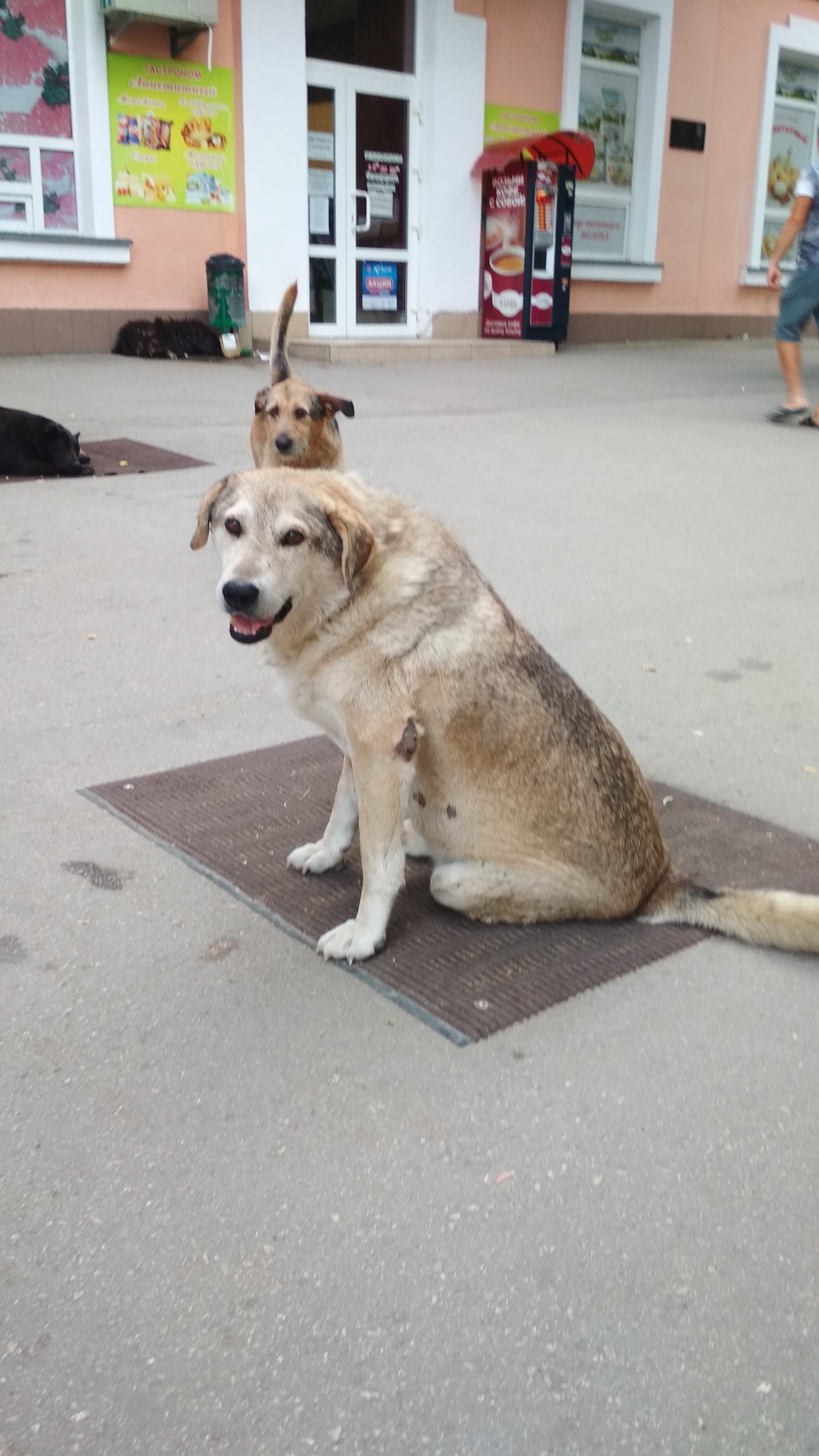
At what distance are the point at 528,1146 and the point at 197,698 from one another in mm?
2544

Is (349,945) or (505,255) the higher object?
(505,255)

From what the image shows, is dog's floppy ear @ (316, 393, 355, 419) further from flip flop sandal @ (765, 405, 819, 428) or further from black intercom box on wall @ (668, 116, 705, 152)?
black intercom box on wall @ (668, 116, 705, 152)

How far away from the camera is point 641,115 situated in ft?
60.2

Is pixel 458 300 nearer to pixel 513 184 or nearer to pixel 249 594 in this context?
pixel 513 184

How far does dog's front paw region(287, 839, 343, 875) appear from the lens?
3.13 metres

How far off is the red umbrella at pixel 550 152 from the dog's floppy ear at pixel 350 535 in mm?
14443

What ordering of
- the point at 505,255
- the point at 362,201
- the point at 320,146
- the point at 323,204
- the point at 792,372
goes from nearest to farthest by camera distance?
the point at 792,372 → the point at 320,146 → the point at 323,204 → the point at 362,201 → the point at 505,255

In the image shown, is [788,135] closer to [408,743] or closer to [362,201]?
[362,201]

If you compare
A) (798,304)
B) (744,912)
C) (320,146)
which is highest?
(320,146)

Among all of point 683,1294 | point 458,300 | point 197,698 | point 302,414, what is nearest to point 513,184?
point 458,300

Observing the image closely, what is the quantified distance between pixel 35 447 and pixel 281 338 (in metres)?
3.21

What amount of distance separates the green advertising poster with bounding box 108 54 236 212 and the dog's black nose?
12.3 m

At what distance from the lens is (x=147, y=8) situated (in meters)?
12.1

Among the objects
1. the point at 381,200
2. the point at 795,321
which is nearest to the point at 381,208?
the point at 381,200
